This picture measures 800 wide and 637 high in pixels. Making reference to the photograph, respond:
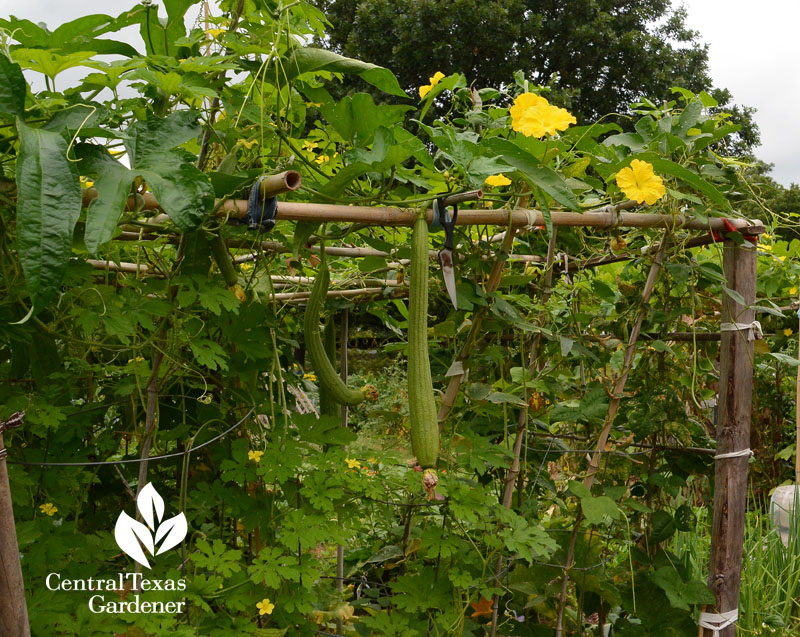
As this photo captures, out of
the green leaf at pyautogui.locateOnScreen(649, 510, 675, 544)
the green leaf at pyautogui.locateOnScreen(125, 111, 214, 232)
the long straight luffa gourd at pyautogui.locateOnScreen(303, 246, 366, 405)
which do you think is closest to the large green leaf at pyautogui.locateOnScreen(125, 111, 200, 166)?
the green leaf at pyautogui.locateOnScreen(125, 111, 214, 232)

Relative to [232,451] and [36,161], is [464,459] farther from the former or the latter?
[36,161]

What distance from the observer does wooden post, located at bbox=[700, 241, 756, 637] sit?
2109mm

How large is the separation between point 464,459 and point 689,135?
0.99 meters

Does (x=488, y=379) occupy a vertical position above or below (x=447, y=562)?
above

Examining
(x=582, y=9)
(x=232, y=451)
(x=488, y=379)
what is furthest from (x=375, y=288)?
(x=582, y=9)

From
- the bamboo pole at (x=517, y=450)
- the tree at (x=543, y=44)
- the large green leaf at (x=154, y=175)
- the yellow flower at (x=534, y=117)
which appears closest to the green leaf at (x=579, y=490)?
the bamboo pole at (x=517, y=450)

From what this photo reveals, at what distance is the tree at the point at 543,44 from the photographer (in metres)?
14.5

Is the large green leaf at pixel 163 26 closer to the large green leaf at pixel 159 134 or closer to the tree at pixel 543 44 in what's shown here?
the large green leaf at pixel 159 134

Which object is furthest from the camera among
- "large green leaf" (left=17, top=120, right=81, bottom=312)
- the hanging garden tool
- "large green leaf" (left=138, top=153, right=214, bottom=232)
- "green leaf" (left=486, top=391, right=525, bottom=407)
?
"green leaf" (left=486, top=391, right=525, bottom=407)

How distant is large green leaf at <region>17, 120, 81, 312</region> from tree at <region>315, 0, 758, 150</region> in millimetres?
13963

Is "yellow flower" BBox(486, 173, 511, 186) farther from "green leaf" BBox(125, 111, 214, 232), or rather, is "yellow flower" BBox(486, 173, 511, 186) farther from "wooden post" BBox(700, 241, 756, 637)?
"wooden post" BBox(700, 241, 756, 637)

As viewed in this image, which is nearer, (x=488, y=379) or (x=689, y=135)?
(x=689, y=135)

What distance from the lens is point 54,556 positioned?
152 centimetres

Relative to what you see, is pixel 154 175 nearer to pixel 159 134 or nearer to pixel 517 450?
pixel 159 134
